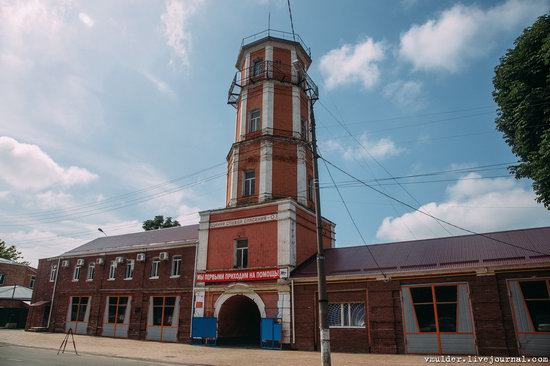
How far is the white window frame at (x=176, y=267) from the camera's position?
2854 centimetres

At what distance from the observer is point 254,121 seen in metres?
27.5

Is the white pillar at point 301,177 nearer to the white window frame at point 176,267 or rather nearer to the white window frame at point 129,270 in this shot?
the white window frame at point 176,267

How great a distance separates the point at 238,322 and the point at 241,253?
481cm

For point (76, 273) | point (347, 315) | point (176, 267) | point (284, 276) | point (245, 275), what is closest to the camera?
point (347, 315)

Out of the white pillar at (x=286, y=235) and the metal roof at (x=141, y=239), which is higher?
the metal roof at (x=141, y=239)

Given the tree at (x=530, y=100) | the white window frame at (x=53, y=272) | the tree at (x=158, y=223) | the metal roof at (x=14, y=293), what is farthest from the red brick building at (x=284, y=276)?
the tree at (x=158, y=223)

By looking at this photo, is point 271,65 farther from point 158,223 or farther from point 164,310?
point 158,223

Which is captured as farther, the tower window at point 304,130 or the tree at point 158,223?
the tree at point 158,223

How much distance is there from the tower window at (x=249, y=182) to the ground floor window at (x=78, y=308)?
18932 millimetres

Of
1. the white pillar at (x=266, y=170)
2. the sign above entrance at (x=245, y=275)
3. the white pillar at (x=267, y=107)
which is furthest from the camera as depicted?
the white pillar at (x=267, y=107)

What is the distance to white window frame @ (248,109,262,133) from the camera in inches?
1066

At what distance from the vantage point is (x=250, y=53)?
95.6 feet

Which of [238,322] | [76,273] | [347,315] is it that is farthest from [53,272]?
[347,315]

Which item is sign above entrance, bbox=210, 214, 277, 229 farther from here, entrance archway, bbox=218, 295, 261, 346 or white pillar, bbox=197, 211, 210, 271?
entrance archway, bbox=218, 295, 261, 346
